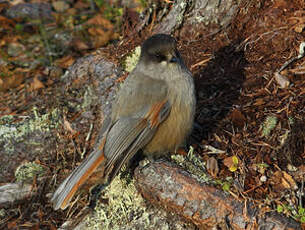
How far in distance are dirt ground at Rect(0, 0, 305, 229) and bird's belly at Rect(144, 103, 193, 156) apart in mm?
266

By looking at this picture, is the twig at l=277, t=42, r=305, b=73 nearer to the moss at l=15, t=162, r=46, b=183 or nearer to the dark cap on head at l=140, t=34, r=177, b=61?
the dark cap on head at l=140, t=34, r=177, b=61

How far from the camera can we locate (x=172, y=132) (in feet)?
12.0

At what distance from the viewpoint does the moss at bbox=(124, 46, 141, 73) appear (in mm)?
4742

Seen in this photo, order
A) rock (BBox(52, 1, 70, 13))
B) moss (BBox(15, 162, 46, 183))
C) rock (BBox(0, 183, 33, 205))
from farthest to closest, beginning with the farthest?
1. rock (BBox(52, 1, 70, 13))
2. moss (BBox(15, 162, 46, 183))
3. rock (BBox(0, 183, 33, 205))

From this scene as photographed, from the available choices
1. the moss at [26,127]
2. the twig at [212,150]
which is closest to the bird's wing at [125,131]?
the twig at [212,150]

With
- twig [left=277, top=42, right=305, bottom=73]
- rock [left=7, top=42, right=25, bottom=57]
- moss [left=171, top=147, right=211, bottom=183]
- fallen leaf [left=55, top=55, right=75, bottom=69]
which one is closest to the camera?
moss [left=171, top=147, right=211, bottom=183]

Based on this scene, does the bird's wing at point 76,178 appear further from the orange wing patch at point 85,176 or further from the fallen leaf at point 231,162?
the fallen leaf at point 231,162

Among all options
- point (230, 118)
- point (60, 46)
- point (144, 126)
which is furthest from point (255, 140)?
point (60, 46)

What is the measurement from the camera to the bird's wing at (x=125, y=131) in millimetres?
3441

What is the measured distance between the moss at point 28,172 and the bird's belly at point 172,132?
1.34 meters

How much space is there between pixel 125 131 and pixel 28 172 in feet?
4.63

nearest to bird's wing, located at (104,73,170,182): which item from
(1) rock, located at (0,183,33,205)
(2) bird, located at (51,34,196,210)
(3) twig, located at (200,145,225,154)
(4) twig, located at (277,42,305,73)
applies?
(2) bird, located at (51,34,196,210)

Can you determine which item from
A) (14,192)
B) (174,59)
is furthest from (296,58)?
(14,192)

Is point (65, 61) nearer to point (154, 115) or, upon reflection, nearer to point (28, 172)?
point (28, 172)
